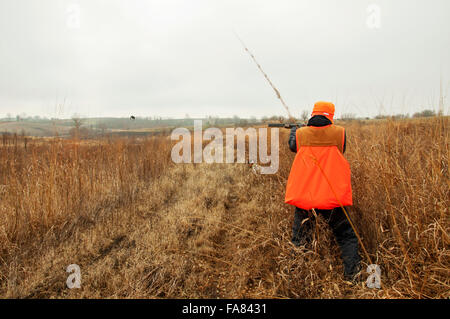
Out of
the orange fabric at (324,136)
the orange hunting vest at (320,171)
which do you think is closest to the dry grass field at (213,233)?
the orange hunting vest at (320,171)

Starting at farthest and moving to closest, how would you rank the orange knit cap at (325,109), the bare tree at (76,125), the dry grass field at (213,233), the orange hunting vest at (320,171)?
the bare tree at (76,125) → the orange knit cap at (325,109) → the orange hunting vest at (320,171) → the dry grass field at (213,233)

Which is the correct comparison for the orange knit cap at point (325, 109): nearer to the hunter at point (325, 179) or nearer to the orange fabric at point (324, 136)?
the hunter at point (325, 179)

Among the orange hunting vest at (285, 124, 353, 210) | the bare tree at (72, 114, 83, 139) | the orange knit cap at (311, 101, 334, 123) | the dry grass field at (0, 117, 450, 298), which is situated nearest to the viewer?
the dry grass field at (0, 117, 450, 298)

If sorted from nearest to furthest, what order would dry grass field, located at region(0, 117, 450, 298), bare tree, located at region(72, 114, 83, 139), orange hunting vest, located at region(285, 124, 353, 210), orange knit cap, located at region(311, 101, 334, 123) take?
1. dry grass field, located at region(0, 117, 450, 298)
2. orange hunting vest, located at region(285, 124, 353, 210)
3. orange knit cap, located at region(311, 101, 334, 123)
4. bare tree, located at region(72, 114, 83, 139)

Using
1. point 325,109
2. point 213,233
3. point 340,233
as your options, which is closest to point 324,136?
point 325,109

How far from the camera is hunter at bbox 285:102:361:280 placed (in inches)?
85.0

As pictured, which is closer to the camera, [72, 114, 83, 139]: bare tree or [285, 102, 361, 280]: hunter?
[285, 102, 361, 280]: hunter

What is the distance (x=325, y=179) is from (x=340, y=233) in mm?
687

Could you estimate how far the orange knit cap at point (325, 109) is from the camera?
2332 mm

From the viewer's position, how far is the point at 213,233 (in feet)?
10.9

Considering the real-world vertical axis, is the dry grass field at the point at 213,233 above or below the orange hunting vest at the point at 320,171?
below

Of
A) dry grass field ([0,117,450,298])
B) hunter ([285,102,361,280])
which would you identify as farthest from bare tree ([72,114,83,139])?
hunter ([285,102,361,280])

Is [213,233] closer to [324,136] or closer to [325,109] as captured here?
[324,136]

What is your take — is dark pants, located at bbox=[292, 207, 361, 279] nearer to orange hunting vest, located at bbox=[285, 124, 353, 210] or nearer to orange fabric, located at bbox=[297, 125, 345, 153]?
orange hunting vest, located at bbox=[285, 124, 353, 210]
